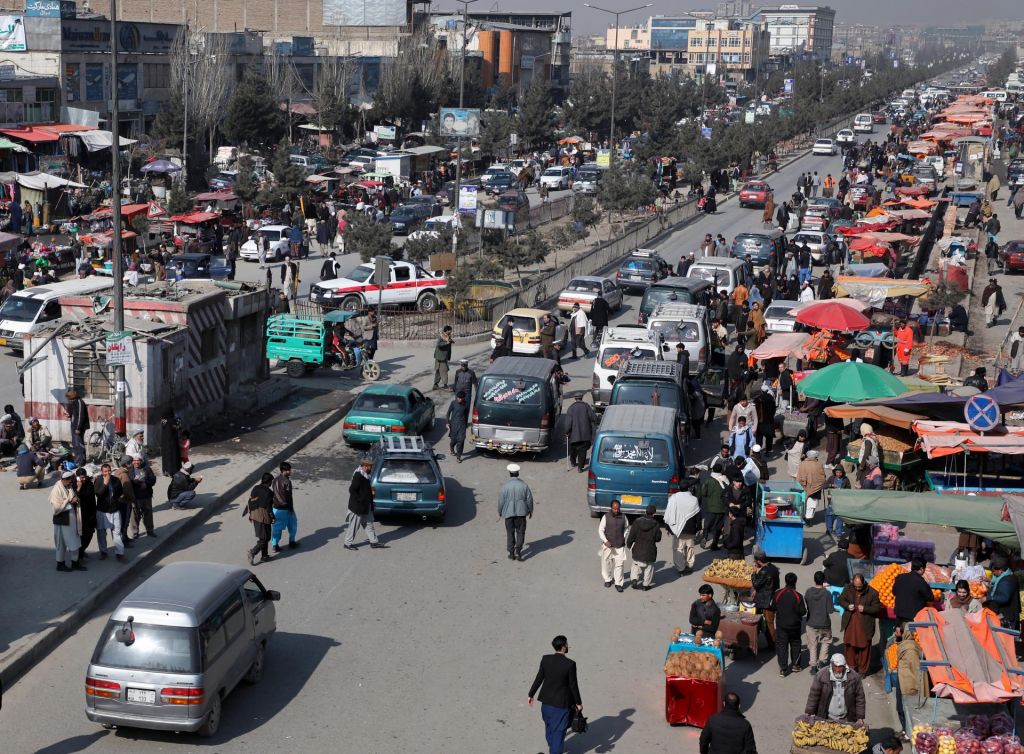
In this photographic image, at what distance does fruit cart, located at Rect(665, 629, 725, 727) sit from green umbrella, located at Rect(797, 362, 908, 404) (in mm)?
9752

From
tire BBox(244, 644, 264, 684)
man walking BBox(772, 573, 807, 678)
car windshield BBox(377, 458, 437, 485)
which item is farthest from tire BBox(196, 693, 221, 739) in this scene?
car windshield BBox(377, 458, 437, 485)

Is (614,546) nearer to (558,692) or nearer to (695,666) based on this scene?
(695,666)

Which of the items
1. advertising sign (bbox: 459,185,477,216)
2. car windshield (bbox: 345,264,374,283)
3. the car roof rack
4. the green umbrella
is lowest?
the car roof rack

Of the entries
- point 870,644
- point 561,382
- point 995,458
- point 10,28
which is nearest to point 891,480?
point 995,458

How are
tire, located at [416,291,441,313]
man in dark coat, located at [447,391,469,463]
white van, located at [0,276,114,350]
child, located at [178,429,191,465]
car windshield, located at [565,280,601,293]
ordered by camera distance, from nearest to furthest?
child, located at [178,429,191,465]
man in dark coat, located at [447,391,469,463]
white van, located at [0,276,114,350]
tire, located at [416,291,441,313]
car windshield, located at [565,280,601,293]

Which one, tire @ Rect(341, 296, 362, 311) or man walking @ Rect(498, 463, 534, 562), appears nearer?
man walking @ Rect(498, 463, 534, 562)

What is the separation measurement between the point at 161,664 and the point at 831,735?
6471mm

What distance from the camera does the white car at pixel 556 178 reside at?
246 ft

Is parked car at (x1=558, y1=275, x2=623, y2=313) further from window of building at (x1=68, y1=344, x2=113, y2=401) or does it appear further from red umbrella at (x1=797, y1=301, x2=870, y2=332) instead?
window of building at (x1=68, y1=344, x2=113, y2=401)

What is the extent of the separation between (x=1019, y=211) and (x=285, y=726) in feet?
192

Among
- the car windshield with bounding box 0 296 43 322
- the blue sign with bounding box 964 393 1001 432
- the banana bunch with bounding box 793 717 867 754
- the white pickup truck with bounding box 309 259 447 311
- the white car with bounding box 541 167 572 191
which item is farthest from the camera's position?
the white car with bounding box 541 167 572 191

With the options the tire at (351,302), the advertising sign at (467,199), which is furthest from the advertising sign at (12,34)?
the tire at (351,302)

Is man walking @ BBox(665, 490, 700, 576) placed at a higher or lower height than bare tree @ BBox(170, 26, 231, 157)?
lower

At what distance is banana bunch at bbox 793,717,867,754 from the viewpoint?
12.8 m
